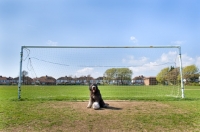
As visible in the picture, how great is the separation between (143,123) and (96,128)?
200cm

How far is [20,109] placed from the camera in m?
10.2

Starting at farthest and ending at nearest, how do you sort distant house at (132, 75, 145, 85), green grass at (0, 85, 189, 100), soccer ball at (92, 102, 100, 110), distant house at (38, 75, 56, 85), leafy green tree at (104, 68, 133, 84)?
distant house at (132, 75, 145, 85), leafy green tree at (104, 68, 133, 84), distant house at (38, 75, 56, 85), green grass at (0, 85, 189, 100), soccer ball at (92, 102, 100, 110)

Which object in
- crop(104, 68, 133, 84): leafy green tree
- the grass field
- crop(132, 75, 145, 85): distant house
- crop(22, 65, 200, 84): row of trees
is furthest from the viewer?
crop(132, 75, 145, 85): distant house

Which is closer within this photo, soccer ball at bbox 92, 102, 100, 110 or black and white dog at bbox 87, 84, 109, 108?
soccer ball at bbox 92, 102, 100, 110

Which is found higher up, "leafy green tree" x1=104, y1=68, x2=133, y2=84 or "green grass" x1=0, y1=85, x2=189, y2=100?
"leafy green tree" x1=104, y1=68, x2=133, y2=84

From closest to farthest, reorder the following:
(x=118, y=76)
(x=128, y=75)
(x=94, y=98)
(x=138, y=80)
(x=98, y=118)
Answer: (x=98, y=118)
(x=94, y=98)
(x=128, y=75)
(x=118, y=76)
(x=138, y=80)

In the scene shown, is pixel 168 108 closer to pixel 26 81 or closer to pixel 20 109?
pixel 20 109

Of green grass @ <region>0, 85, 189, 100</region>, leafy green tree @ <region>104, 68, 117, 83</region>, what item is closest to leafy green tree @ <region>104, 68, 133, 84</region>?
leafy green tree @ <region>104, 68, 117, 83</region>

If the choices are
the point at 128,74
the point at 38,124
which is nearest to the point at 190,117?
the point at 38,124

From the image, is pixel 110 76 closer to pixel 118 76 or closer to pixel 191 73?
pixel 118 76

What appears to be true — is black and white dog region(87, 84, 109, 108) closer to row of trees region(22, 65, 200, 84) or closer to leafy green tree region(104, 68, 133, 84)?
row of trees region(22, 65, 200, 84)

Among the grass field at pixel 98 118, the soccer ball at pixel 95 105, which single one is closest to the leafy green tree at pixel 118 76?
the grass field at pixel 98 118

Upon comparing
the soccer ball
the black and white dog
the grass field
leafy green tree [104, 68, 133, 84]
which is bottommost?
the grass field

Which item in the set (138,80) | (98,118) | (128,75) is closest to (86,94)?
(128,75)
